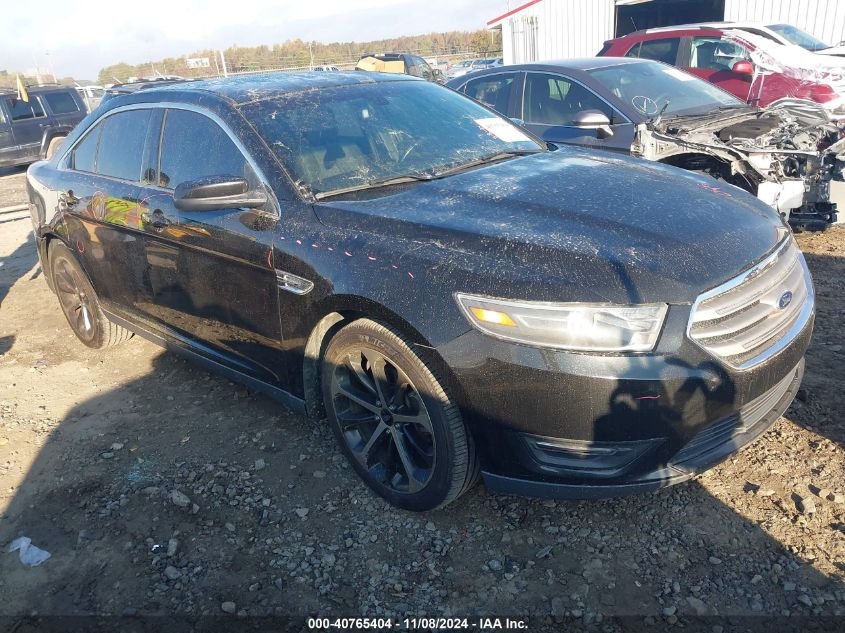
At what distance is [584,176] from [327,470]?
73.8 inches

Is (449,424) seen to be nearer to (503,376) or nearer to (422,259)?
(503,376)

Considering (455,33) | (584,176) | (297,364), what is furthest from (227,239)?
(455,33)

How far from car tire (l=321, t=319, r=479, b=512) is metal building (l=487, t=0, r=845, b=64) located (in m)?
17.8

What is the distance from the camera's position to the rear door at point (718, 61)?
953 centimetres

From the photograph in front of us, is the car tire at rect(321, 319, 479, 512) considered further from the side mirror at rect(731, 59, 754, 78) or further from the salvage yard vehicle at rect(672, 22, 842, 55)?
the salvage yard vehicle at rect(672, 22, 842, 55)

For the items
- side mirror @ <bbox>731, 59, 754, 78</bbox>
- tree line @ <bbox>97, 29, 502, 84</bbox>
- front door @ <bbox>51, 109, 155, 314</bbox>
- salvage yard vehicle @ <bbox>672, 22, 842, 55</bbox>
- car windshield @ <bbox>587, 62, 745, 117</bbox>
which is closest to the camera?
front door @ <bbox>51, 109, 155, 314</bbox>

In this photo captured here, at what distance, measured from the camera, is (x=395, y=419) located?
2.76 metres

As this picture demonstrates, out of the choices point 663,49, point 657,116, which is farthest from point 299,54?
point 657,116

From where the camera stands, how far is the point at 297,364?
309 centimetres

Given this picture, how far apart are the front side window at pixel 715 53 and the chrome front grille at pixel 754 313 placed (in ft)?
26.9

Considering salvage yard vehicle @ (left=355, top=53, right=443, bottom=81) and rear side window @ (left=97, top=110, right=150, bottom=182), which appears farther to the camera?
salvage yard vehicle @ (left=355, top=53, right=443, bottom=81)

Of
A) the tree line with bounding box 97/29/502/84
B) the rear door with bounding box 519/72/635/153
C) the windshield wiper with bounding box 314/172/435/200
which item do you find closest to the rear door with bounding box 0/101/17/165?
the rear door with bounding box 519/72/635/153

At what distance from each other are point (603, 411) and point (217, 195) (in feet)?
6.23

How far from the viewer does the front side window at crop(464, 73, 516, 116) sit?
678 centimetres
